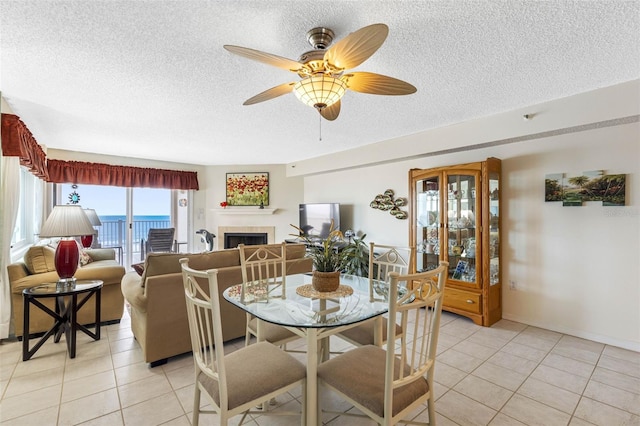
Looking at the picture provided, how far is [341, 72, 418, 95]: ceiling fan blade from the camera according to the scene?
1.75 metres

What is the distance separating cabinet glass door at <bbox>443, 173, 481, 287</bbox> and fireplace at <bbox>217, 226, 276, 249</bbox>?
3897 mm

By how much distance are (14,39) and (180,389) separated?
2564 millimetres

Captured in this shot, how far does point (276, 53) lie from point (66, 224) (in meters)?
2.45

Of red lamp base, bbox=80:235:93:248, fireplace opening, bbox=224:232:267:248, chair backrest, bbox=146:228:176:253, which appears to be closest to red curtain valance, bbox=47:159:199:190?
chair backrest, bbox=146:228:176:253

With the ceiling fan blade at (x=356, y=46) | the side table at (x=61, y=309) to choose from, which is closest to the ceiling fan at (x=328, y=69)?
the ceiling fan blade at (x=356, y=46)

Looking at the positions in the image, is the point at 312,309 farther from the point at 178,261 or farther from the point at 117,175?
the point at 117,175

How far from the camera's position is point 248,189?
6.54 m

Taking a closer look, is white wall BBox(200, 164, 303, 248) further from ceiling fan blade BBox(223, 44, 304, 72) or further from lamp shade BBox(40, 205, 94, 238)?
ceiling fan blade BBox(223, 44, 304, 72)

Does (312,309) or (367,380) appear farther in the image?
(312,309)

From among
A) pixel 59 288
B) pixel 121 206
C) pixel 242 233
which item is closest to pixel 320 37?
pixel 59 288

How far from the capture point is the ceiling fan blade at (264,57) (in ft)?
4.86

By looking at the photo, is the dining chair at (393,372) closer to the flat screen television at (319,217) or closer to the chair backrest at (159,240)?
the flat screen television at (319,217)

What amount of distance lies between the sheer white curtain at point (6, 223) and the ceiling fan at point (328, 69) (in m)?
2.81

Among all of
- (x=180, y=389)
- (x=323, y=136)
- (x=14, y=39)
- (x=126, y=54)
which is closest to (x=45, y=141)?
(x=14, y=39)
